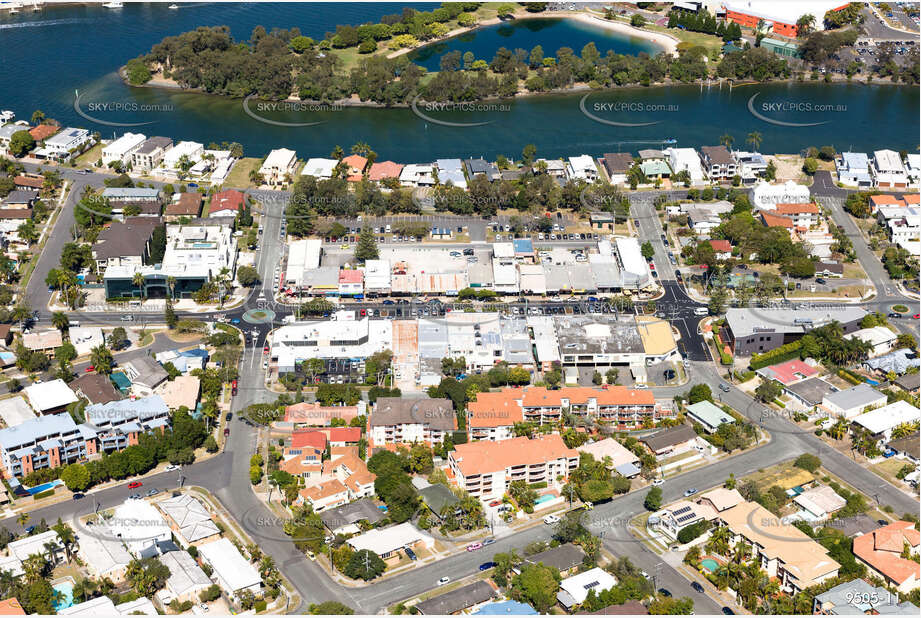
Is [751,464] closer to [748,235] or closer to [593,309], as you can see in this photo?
[593,309]

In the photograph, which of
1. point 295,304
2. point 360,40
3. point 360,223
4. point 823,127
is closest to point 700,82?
point 823,127

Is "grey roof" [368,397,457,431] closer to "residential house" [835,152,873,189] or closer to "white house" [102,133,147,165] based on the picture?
"white house" [102,133,147,165]

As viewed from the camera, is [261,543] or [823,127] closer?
[261,543]

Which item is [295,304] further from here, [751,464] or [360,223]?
[751,464]

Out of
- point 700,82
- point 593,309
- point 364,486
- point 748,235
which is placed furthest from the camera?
point 700,82

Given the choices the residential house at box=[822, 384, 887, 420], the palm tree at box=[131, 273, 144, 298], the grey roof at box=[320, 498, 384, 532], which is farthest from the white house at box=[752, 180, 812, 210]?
the palm tree at box=[131, 273, 144, 298]

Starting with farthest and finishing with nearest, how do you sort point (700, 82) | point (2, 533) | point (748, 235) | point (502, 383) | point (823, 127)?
point (700, 82) → point (823, 127) → point (748, 235) → point (502, 383) → point (2, 533)

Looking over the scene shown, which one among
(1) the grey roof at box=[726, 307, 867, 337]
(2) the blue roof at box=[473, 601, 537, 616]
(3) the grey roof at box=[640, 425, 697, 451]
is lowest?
(3) the grey roof at box=[640, 425, 697, 451]
